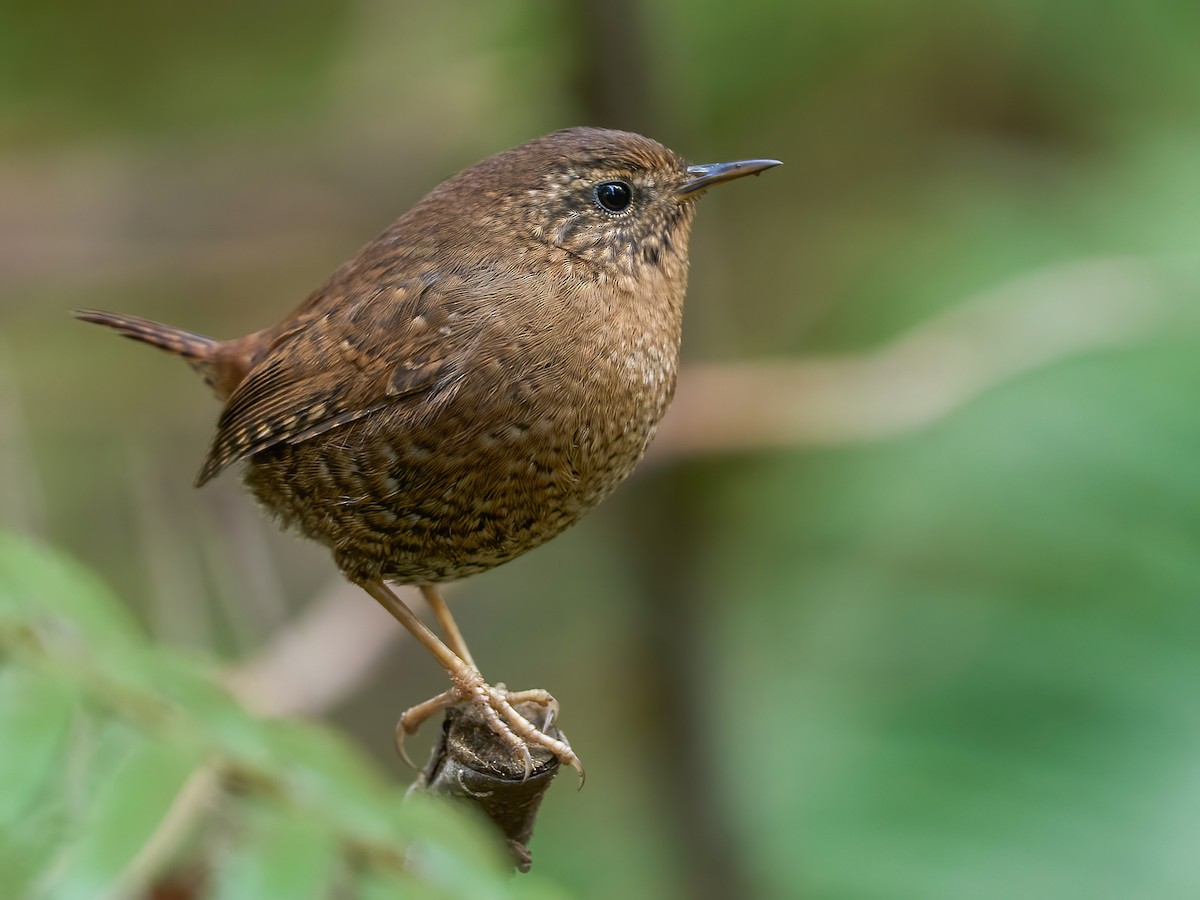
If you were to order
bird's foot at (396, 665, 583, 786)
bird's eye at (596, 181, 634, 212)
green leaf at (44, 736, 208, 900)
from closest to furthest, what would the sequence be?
1. green leaf at (44, 736, 208, 900)
2. bird's foot at (396, 665, 583, 786)
3. bird's eye at (596, 181, 634, 212)

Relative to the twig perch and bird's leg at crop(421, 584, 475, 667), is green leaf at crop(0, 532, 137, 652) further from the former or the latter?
bird's leg at crop(421, 584, 475, 667)

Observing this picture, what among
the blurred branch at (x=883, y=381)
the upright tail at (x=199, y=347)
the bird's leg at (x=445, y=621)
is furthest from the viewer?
the blurred branch at (x=883, y=381)

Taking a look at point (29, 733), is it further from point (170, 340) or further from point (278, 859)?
point (170, 340)

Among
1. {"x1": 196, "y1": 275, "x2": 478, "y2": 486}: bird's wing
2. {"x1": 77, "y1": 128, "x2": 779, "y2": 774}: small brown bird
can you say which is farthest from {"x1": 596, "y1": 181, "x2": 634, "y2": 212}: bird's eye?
{"x1": 196, "y1": 275, "x2": 478, "y2": 486}: bird's wing

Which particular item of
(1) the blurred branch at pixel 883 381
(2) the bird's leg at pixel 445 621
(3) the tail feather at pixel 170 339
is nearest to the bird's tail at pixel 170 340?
(3) the tail feather at pixel 170 339

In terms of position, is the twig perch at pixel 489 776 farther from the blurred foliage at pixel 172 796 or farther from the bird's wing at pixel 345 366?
the bird's wing at pixel 345 366

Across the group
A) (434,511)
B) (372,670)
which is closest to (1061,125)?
(372,670)
